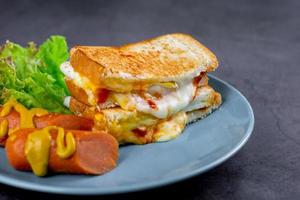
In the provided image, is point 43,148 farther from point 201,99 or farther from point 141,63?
point 201,99

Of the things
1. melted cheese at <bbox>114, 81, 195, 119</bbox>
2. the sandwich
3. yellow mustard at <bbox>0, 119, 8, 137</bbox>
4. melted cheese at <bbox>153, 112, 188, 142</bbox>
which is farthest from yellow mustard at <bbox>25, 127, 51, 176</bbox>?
melted cheese at <bbox>153, 112, 188, 142</bbox>

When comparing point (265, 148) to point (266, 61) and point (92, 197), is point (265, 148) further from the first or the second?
point (266, 61)

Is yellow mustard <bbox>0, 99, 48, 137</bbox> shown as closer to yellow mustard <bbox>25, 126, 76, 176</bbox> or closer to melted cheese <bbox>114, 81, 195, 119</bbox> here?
yellow mustard <bbox>25, 126, 76, 176</bbox>

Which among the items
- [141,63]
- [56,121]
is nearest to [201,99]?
[141,63]

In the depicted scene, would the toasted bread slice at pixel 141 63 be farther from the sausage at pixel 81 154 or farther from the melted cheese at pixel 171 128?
the sausage at pixel 81 154

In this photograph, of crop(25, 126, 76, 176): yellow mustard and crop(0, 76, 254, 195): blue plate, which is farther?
Result: crop(25, 126, 76, 176): yellow mustard

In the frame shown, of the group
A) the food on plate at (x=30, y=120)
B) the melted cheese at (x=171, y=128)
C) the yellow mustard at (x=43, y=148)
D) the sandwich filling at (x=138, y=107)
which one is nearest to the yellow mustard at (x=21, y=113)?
the food on plate at (x=30, y=120)
